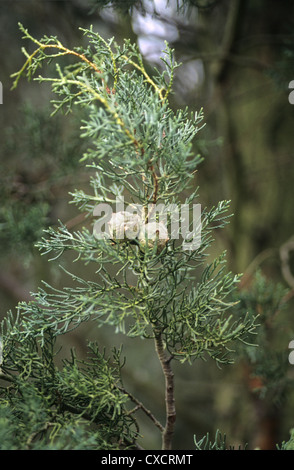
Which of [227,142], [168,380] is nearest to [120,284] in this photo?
[168,380]

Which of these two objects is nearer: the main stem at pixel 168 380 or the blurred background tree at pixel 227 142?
the main stem at pixel 168 380

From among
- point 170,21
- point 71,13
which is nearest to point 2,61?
point 71,13

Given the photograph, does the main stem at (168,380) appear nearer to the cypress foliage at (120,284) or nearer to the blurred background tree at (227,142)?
the cypress foliage at (120,284)

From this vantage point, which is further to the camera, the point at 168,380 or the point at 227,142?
the point at 227,142

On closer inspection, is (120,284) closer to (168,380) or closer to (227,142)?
(168,380)

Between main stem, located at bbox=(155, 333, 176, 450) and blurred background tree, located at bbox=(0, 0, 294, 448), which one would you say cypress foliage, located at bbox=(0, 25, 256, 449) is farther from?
blurred background tree, located at bbox=(0, 0, 294, 448)

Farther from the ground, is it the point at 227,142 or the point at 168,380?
the point at 227,142

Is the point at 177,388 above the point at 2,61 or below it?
below

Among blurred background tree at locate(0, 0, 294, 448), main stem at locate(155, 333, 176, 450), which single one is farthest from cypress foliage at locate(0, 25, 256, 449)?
blurred background tree at locate(0, 0, 294, 448)

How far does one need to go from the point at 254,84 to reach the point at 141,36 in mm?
534

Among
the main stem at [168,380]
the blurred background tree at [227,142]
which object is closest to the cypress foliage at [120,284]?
the main stem at [168,380]

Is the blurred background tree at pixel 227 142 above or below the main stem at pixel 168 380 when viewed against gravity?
above
